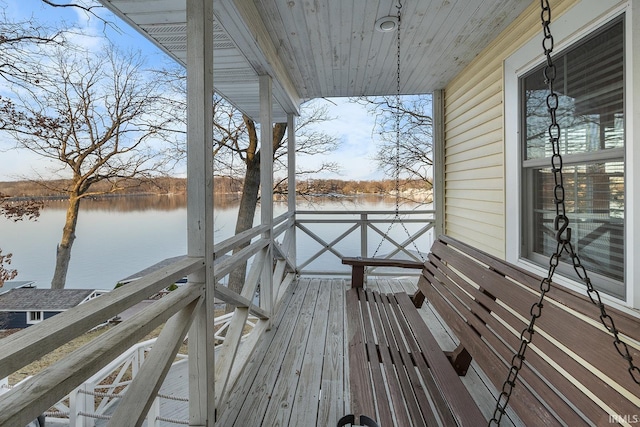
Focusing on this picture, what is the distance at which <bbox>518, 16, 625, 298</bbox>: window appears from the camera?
5.46ft

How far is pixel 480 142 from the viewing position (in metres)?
3.18

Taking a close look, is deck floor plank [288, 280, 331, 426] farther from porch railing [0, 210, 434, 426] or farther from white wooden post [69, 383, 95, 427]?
white wooden post [69, 383, 95, 427]

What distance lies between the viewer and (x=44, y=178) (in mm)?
2459

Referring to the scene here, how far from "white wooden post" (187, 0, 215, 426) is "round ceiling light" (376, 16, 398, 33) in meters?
1.52

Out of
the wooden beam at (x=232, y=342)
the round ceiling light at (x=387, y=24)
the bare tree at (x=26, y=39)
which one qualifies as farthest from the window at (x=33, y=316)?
the round ceiling light at (x=387, y=24)

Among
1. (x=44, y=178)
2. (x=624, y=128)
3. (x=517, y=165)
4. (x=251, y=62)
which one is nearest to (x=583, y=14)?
(x=624, y=128)

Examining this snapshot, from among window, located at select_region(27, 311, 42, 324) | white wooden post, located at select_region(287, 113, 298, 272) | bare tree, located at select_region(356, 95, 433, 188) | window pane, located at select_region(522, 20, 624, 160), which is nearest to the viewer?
window pane, located at select_region(522, 20, 624, 160)

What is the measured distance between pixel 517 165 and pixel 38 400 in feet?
9.99

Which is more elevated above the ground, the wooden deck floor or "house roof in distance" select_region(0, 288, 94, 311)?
"house roof in distance" select_region(0, 288, 94, 311)

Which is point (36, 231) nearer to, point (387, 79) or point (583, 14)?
point (387, 79)

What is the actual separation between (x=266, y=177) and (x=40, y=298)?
1839mm

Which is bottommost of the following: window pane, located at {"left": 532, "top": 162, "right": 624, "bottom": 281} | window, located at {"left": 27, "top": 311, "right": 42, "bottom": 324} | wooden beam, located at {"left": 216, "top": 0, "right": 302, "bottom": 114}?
window, located at {"left": 27, "top": 311, "right": 42, "bottom": 324}

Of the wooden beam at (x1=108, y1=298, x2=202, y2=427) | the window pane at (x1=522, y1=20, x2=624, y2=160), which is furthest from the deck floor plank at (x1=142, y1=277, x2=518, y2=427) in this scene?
the window pane at (x1=522, y1=20, x2=624, y2=160)

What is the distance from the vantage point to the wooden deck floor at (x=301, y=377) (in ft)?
5.63
